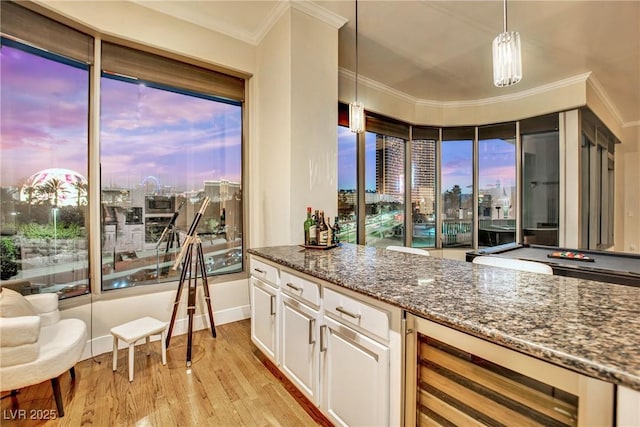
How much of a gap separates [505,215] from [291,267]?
4.67 metres

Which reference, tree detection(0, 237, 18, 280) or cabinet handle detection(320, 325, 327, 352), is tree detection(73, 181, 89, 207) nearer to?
tree detection(0, 237, 18, 280)

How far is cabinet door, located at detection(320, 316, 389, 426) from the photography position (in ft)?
4.01

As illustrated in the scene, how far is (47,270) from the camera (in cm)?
239

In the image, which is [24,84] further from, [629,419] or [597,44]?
[597,44]

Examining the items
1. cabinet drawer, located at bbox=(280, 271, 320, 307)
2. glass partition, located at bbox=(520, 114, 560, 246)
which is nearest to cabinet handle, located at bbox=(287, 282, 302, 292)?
cabinet drawer, located at bbox=(280, 271, 320, 307)

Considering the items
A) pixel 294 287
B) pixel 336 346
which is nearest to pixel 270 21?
pixel 294 287

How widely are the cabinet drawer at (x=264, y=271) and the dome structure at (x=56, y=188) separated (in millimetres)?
1671

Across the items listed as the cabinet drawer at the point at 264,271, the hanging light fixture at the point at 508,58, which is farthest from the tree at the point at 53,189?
the hanging light fixture at the point at 508,58

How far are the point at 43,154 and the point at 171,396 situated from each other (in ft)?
7.14

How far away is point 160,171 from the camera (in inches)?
117

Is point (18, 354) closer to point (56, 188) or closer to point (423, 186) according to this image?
point (56, 188)

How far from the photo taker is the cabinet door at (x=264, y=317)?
81.1 inches

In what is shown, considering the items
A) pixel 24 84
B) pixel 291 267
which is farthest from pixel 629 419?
pixel 24 84

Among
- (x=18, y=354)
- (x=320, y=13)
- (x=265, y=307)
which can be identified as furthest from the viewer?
(x=320, y=13)
